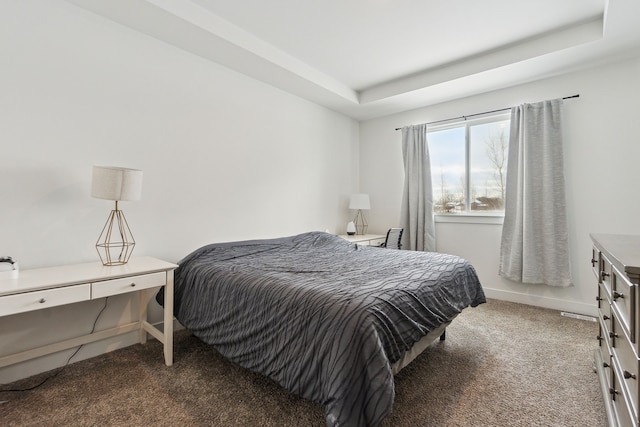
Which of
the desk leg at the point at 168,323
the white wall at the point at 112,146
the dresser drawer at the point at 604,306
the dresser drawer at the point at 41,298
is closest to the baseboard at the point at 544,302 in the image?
the dresser drawer at the point at 604,306

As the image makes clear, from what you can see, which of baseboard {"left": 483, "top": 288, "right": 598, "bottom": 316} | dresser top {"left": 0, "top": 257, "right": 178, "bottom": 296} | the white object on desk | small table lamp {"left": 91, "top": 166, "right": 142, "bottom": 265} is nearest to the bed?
dresser top {"left": 0, "top": 257, "right": 178, "bottom": 296}

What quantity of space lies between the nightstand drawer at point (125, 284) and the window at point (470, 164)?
3520 millimetres

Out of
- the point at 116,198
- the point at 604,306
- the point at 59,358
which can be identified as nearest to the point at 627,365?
the point at 604,306

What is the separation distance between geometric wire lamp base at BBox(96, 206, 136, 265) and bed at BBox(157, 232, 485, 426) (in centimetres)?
43

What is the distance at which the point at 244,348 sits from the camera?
5.92ft

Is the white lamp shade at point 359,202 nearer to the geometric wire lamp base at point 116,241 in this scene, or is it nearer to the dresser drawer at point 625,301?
the geometric wire lamp base at point 116,241

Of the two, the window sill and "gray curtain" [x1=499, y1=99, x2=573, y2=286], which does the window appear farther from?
"gray curtain" [x1=499, y1=99, x2=573, y2=286]

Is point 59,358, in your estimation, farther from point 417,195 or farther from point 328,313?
point 417,195

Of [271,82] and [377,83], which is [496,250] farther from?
[271,82]

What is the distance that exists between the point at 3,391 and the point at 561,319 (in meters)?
4.43

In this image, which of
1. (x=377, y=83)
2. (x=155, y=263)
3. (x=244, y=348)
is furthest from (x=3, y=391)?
(x=377, y=83)

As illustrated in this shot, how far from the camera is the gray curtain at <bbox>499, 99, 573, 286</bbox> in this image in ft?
10.6

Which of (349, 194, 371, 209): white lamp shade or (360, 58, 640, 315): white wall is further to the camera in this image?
(349, 194, 371, 209): white lamp shade

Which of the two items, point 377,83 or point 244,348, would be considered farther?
point 377,83
